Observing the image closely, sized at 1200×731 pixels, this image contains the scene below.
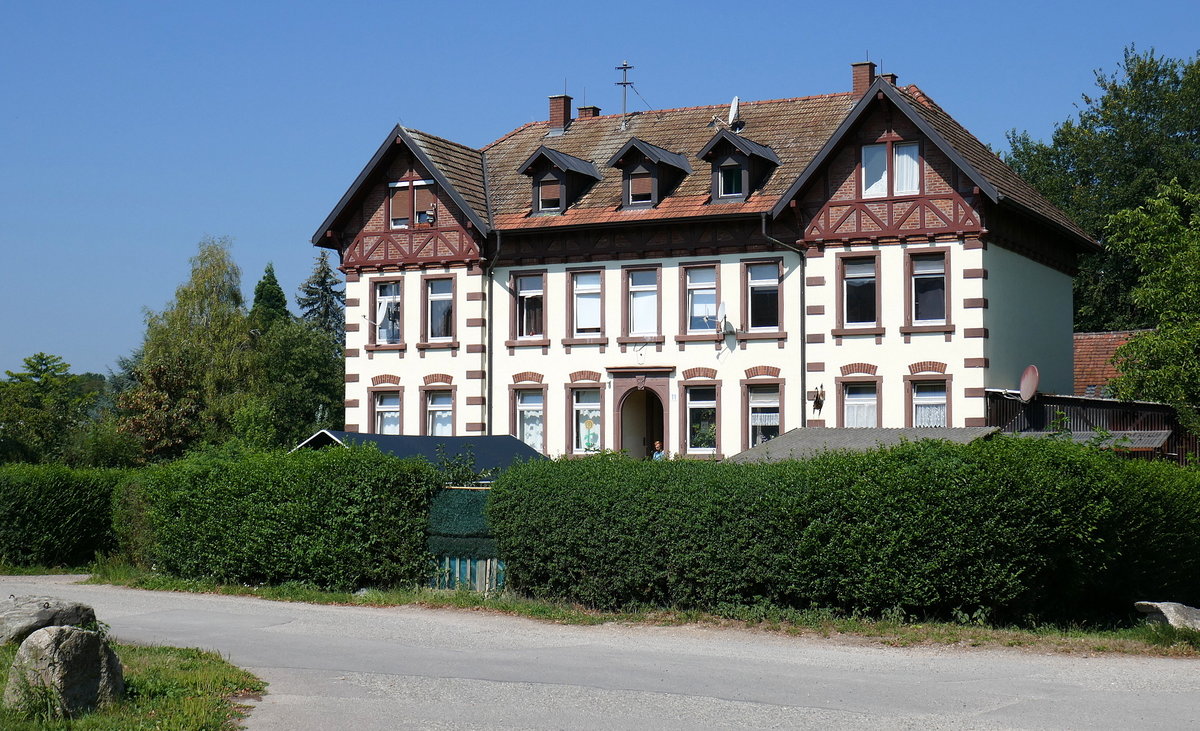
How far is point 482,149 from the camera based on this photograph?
126 ft

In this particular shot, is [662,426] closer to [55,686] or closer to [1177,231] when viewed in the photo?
[1177,231]

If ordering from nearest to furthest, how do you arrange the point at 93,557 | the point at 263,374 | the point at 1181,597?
the point at 1181,597, the point at 93,557, the point at 263,374

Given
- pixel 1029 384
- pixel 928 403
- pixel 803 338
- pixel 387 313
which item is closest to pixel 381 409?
pixel 387 313

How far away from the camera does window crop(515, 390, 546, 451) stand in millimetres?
34250

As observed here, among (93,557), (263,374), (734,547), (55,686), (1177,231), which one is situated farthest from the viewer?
(263,374)

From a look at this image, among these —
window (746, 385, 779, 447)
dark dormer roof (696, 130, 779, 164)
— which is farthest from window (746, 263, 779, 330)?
dark dormer roof (696, 130, 779, 164)

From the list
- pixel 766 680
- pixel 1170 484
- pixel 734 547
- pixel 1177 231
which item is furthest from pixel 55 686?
pixel 1177 231

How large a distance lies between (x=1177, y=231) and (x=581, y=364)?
1414 cm

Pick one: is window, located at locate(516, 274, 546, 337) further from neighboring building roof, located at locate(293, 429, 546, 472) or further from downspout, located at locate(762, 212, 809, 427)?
downspout, located at locate(762, 212, 809, 427)

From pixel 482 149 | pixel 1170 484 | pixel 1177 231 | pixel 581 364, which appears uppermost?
pixel 482 149

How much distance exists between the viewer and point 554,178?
34281 mm

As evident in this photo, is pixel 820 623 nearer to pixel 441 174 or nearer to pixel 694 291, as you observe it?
pixel 694 291

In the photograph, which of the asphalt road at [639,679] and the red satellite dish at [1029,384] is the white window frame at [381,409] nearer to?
the red satellite dish at [1029,384]

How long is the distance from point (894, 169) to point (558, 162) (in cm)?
813
